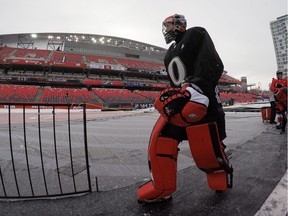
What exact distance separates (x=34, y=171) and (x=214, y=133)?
2453 mm

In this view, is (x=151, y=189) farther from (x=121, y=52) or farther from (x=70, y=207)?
(x=121, y=52)

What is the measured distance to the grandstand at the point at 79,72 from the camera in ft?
77.6

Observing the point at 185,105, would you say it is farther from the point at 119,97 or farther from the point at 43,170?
the point at 119,97

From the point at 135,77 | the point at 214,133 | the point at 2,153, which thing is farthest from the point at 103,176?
the point at 135,77

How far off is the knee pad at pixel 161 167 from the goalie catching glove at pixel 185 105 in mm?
273

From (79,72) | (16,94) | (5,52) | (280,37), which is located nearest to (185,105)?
(16,94)

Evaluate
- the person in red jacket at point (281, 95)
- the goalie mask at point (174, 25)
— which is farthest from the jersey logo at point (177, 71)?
the person in red jacket at point (281, 95)

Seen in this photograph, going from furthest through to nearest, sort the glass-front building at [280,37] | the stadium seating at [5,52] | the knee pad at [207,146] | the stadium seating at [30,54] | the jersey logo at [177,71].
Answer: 1. the glass-front building at [280,37]
2. the stadium seating at [30,54]
3. the stadium seating at [5,52]
4. the jersey logo at [177,71]
5. the knee pad at [207,146]

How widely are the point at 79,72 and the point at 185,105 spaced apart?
35995 millimetres

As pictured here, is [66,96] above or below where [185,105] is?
above

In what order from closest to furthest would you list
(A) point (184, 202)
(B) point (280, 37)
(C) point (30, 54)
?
(A) point (184, 202), (C) point (30, 54), (B) point (280, 37)

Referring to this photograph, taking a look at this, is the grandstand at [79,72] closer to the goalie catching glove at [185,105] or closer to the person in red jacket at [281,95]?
the person in red jacket at [281,95]

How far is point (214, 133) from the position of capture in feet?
4.24

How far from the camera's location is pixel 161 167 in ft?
4.50
